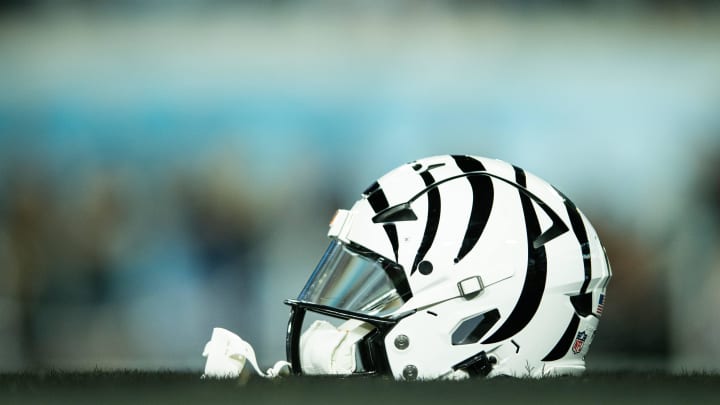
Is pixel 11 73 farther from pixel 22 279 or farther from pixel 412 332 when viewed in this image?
pixel 412 332

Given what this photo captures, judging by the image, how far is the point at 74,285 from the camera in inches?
163

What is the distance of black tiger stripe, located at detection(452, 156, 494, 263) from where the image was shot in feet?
6.94

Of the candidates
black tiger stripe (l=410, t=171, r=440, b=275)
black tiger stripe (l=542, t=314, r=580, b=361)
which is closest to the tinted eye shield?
black tiger stripe (l=410, t=171, r=440, b=275)

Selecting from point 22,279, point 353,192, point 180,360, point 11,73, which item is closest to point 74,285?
point 22,279

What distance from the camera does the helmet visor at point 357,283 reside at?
211 centimetres

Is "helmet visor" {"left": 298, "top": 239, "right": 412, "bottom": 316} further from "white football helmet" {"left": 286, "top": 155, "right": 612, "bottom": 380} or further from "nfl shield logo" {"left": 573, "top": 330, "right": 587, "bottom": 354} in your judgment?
"nfl shield logo" {"left": 573, "top": 330, "right": 587, "bottom": 354}

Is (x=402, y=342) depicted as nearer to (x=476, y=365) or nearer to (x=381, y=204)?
(x=476, y=365)

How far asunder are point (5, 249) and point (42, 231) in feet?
0.59

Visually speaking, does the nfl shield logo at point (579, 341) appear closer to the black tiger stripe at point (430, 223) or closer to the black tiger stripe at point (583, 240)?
the black tiger stripe at point (583, 240)

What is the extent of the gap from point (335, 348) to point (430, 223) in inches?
13.6

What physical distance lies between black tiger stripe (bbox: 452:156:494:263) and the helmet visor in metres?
0.15

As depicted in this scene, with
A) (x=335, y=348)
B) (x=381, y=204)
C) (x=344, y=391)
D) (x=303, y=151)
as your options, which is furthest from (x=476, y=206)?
(x=303, y=151)

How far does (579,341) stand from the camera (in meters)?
2.20

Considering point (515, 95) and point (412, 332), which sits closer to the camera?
point (412, 332)
